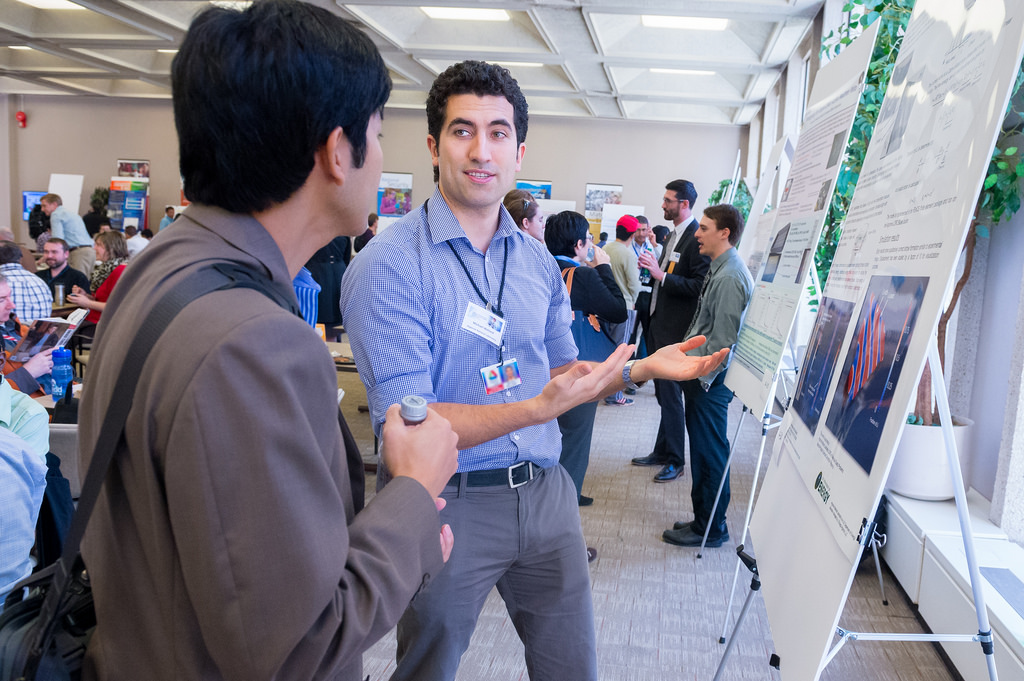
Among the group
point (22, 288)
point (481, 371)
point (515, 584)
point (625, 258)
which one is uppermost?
point (625, 258)

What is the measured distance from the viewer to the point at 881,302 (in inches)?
58.2

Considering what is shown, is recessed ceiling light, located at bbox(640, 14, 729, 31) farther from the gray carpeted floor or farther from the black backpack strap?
the black backpack strap

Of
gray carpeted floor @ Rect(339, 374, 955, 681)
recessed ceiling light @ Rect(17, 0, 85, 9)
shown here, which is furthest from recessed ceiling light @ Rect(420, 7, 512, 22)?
gray carpeted floor @ Rect(339, 374, 955, 681)

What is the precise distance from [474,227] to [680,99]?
11211 millimetres

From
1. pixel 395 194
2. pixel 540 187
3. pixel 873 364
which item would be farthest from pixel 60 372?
pixel 395 194

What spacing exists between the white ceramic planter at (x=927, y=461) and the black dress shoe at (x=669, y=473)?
1744mm

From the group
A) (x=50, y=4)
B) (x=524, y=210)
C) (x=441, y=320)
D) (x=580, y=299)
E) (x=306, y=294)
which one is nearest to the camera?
(x=441, y=320)

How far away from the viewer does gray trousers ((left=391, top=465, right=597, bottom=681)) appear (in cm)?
156

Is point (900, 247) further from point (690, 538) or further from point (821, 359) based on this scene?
point (690, 538)

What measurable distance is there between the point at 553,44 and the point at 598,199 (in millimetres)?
5631

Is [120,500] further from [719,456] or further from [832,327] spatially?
[719,456]

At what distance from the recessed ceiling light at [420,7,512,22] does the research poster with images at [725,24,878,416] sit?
6.91 m

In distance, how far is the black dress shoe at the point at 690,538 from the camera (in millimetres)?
3867

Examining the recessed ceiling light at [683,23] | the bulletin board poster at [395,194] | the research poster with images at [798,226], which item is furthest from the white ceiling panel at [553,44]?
the research poster with images at [798,226]
